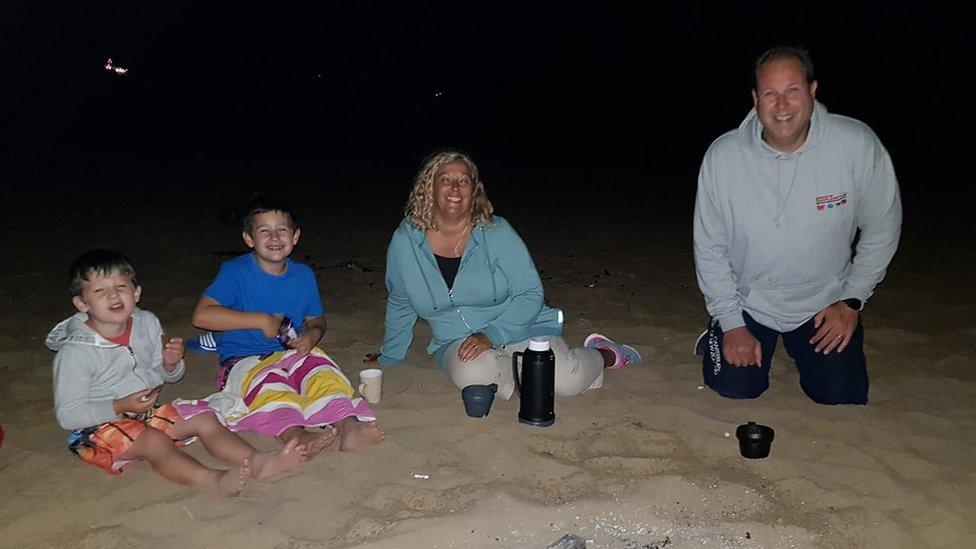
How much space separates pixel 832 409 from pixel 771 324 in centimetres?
49

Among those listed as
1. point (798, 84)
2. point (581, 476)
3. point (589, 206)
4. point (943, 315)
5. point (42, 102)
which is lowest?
point (581, 476)

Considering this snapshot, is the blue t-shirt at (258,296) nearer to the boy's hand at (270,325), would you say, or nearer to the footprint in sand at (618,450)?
the boy's hand at (270,325)

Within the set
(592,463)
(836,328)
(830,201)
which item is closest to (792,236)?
(830,201)

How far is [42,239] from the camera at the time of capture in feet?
23.3

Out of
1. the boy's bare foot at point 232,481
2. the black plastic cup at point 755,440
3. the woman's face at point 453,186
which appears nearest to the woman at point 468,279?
the woman's face at point 453,186

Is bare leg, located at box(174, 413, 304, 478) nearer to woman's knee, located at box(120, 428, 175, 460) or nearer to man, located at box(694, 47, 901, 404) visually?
woman's knee, located at box(120, 428, 175, 460)

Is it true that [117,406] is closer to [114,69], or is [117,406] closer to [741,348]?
[741,348]

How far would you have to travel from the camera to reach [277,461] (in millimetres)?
2986

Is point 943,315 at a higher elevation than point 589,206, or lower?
lower

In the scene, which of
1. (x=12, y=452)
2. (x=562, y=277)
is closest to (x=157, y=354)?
(x=12, y=452)

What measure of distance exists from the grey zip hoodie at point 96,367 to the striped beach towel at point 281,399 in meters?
0.23

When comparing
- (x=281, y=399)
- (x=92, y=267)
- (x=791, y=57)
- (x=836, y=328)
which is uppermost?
(x=791, y=57)

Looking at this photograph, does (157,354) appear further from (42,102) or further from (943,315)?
(42,102)

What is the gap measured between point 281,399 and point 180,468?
0.51m
